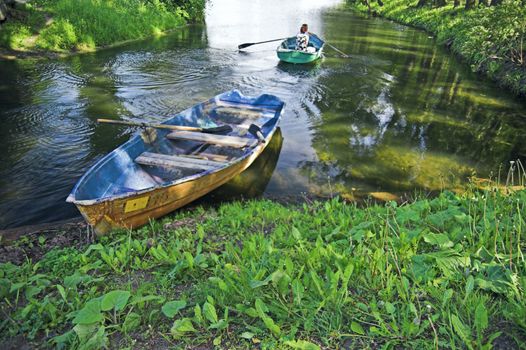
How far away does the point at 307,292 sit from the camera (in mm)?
2914

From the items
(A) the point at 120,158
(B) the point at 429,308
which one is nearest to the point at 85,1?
(A) the point at 120,158

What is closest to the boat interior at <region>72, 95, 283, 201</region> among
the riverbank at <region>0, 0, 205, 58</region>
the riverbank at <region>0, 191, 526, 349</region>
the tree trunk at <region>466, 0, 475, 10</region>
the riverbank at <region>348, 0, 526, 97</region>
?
the riverbank at <region>0, 191, 526, 349</region>

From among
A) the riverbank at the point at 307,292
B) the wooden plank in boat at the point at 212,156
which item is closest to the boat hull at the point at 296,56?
the wooden plank in boat at the point at 212,156

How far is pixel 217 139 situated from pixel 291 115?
4.21m

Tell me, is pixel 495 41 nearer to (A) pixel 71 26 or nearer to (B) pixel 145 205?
(B) pixel 145 205

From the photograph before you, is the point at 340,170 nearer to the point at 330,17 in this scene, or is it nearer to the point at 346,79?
the point at 346,79

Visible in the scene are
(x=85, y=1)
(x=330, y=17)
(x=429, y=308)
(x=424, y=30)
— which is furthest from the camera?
(x=330, y=17)

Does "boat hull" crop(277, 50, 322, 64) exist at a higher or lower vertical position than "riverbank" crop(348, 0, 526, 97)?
lower

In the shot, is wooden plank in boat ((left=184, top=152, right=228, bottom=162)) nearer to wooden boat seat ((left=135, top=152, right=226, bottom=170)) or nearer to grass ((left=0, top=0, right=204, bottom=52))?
wooden boat seat ((left=135, top=152, right=226, bottom=170))

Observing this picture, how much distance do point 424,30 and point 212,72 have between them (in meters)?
18.1

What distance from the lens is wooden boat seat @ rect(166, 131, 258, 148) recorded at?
7355mm

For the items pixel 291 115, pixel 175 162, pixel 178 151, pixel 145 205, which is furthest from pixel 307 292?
pixel 291 115

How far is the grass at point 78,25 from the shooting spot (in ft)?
50.6

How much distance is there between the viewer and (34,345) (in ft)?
9.70
